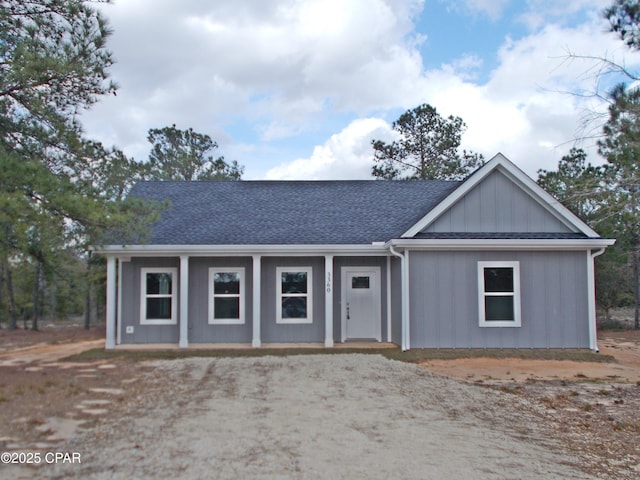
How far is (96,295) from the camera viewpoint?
2438 cm

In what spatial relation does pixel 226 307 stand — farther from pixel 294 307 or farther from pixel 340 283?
pixel 340 283

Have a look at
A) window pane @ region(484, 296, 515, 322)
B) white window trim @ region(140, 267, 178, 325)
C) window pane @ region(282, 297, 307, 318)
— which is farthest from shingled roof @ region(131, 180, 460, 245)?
window pane @ region(484, 296, 515, 322)

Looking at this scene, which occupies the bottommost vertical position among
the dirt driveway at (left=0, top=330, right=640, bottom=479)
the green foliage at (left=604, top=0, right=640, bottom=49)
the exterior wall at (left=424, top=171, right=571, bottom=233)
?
the dirt driveway at (left=0, top=330, right=640, bottom=479)

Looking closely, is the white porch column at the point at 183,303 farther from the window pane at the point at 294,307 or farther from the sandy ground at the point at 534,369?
the sandy ground at the point at 534,369

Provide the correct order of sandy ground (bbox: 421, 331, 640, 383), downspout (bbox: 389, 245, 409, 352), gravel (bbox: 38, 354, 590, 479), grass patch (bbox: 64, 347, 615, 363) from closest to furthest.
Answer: gravel (bbox: 38, 354, 590, 479)
sandy ground (bbox: 421, 331, 640, 383)
grass patch (bbox: 64, 347, 615, 363)
downspout (bbox: 389, 245, 409, 352)

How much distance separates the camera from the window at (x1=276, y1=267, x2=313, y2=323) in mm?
15125

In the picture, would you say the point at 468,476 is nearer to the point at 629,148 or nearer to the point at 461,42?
the point at 629,148

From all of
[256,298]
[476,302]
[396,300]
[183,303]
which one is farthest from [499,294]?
[183,303]

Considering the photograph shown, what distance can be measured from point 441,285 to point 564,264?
315 centimetres

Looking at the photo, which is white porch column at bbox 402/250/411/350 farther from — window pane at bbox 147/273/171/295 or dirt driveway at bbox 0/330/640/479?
window pane at bbox 147/273/171/295

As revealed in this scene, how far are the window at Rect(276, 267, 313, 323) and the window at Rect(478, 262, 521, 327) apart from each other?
4503 mm

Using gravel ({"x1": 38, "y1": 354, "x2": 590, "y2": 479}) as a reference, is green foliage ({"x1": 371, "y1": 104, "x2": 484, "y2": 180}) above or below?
above

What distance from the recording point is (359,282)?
15469mm

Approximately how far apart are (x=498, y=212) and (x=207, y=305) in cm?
798
